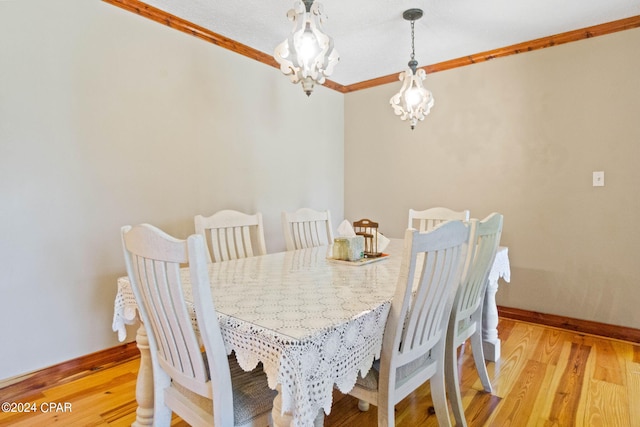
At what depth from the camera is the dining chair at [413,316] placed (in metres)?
1.12

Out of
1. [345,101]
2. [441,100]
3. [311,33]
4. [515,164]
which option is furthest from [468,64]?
[311,33]

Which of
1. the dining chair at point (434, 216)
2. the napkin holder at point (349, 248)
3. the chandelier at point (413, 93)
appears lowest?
the napkin holder at point (349, 248)

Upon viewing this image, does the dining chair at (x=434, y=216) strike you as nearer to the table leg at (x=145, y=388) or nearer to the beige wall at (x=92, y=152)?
the beige wall at (x=92, y=152)

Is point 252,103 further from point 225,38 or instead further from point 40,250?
point 40,250

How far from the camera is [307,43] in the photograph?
1.67m

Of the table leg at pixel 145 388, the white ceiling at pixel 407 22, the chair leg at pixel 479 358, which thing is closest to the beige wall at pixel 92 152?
the white ceiling at pixel 407 22

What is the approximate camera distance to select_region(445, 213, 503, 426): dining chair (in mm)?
1476

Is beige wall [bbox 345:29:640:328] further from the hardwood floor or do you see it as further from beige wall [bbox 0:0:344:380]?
beige wall [bbox 0:0:344:380]

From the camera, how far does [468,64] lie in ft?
10.1

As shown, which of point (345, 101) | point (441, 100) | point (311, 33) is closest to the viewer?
point (311, 33)

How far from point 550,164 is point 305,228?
6.36 ft

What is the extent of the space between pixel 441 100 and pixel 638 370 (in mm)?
2371

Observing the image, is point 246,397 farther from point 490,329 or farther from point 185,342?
point 490,329

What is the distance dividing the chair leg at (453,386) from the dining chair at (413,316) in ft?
0.89
